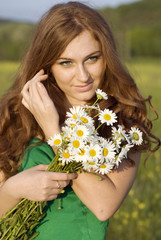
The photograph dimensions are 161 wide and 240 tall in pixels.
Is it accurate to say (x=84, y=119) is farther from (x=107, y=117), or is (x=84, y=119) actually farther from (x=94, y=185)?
(x=94, y=185)

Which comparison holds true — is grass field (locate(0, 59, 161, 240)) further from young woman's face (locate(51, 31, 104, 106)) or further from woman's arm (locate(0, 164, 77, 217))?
woman's arm (locate(0, 164, 77, 217))

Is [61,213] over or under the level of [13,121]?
under

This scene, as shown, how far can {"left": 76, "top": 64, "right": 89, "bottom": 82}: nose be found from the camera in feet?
6.39

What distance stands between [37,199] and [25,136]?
0.56 m

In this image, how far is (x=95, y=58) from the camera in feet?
6.76

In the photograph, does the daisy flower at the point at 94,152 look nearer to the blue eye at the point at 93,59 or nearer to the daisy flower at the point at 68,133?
the daisy flower at the point at 68,133

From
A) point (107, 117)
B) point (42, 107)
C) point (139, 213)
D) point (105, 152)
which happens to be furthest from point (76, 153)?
point (139, 213)

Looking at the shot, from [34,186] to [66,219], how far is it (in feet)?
1.20

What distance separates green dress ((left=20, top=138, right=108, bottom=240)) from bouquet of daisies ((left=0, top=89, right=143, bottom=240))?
108 millimetres

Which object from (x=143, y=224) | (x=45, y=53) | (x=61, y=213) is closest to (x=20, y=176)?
(x=61, y=213)

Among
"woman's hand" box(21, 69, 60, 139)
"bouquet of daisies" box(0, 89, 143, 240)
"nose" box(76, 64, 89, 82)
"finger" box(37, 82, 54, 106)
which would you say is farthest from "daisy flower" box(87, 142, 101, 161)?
"nose" box(76, 64, 89, 82)

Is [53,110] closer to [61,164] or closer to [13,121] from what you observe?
[61,164]

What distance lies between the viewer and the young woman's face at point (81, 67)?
1961 millimetres

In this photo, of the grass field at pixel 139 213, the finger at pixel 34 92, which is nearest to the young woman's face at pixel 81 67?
the finger at pixel 34 92
